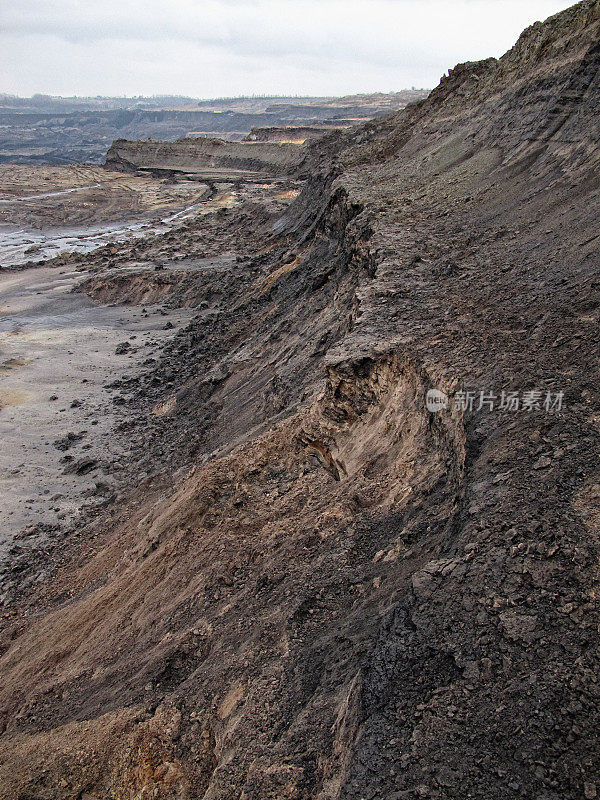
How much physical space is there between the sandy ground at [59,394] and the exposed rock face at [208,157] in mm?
30294

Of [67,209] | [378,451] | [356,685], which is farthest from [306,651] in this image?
[67,209]

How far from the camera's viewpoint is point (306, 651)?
14.6 feet

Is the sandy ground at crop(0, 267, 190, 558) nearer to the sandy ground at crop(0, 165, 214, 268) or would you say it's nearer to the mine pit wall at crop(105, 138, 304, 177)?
the sandy ground at crop(0, 165, 214, 268)

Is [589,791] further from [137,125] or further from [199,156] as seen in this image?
[137,125]

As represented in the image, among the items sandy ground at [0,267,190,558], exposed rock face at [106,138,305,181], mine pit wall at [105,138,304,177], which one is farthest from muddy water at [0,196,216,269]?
mine pit wall at [105,138,304,177]

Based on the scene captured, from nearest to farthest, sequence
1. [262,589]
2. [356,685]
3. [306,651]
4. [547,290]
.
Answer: [356,685], [306,651], [262,589], [547,290]

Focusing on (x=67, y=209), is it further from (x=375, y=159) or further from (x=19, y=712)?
(x=19, y=712)

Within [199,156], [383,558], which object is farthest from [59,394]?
[199,156]

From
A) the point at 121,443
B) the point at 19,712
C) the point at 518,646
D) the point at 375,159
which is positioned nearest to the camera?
the point at 518,646

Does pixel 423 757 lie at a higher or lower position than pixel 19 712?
higher

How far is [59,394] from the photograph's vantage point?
15.2 metres

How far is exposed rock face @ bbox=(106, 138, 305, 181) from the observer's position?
50.1 m

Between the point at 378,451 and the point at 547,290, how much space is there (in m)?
2.88

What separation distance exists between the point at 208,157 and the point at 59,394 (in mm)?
46721
